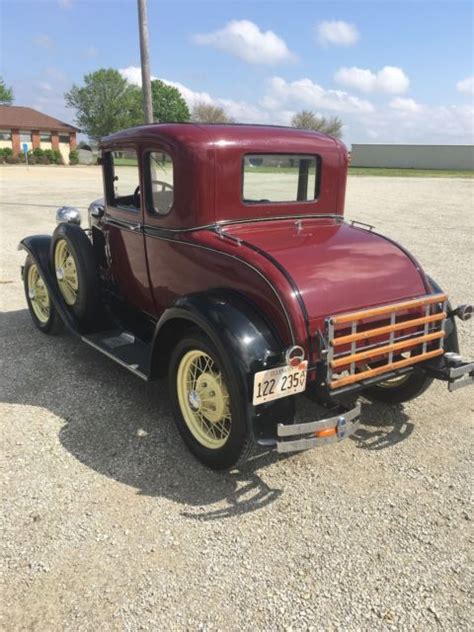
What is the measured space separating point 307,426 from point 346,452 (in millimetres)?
809

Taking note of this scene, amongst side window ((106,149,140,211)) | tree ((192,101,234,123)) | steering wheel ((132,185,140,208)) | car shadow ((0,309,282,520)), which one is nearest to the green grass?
tree ((192,101,234,123))

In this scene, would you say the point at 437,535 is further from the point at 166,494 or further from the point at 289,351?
the point at 166,494

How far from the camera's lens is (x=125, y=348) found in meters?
3.89

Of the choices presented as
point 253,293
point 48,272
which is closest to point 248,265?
point 253,293

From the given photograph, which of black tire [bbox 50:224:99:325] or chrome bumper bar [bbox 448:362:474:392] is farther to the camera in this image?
black tire [bbox 50:224:99:325]

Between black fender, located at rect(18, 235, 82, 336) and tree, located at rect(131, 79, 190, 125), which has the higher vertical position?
tree, located at rect(131, 79, 190, 125)

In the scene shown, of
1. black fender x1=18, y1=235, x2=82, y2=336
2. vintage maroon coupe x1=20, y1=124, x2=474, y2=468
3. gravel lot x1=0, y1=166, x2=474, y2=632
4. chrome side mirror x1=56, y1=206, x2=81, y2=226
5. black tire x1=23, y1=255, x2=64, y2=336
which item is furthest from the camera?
chrome side mirror x1=56, y1=206, x2=81, y2=226

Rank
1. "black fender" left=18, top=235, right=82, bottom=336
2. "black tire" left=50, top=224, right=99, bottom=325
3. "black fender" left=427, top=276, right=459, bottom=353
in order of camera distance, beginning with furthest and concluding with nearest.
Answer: "black fender" left=18, top=235, right=82, bottom=336 < "black tire" left=50, top=224, right=99, bottom=325 < "black fender" left=427, top=276, right=459, bottom=353

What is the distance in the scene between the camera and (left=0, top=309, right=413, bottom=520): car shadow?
2896 mm

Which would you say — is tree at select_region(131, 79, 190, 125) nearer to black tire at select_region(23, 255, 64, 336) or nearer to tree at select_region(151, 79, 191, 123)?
tree at select_region(151, 79, 191, 123)

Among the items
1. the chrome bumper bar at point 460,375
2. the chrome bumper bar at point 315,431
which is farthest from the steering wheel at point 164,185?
the chrome bumper bar at point 460,375

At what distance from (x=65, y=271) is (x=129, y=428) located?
1829 millimetres

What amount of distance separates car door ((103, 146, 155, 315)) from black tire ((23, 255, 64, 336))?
2.70ft

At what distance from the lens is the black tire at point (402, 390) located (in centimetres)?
349
